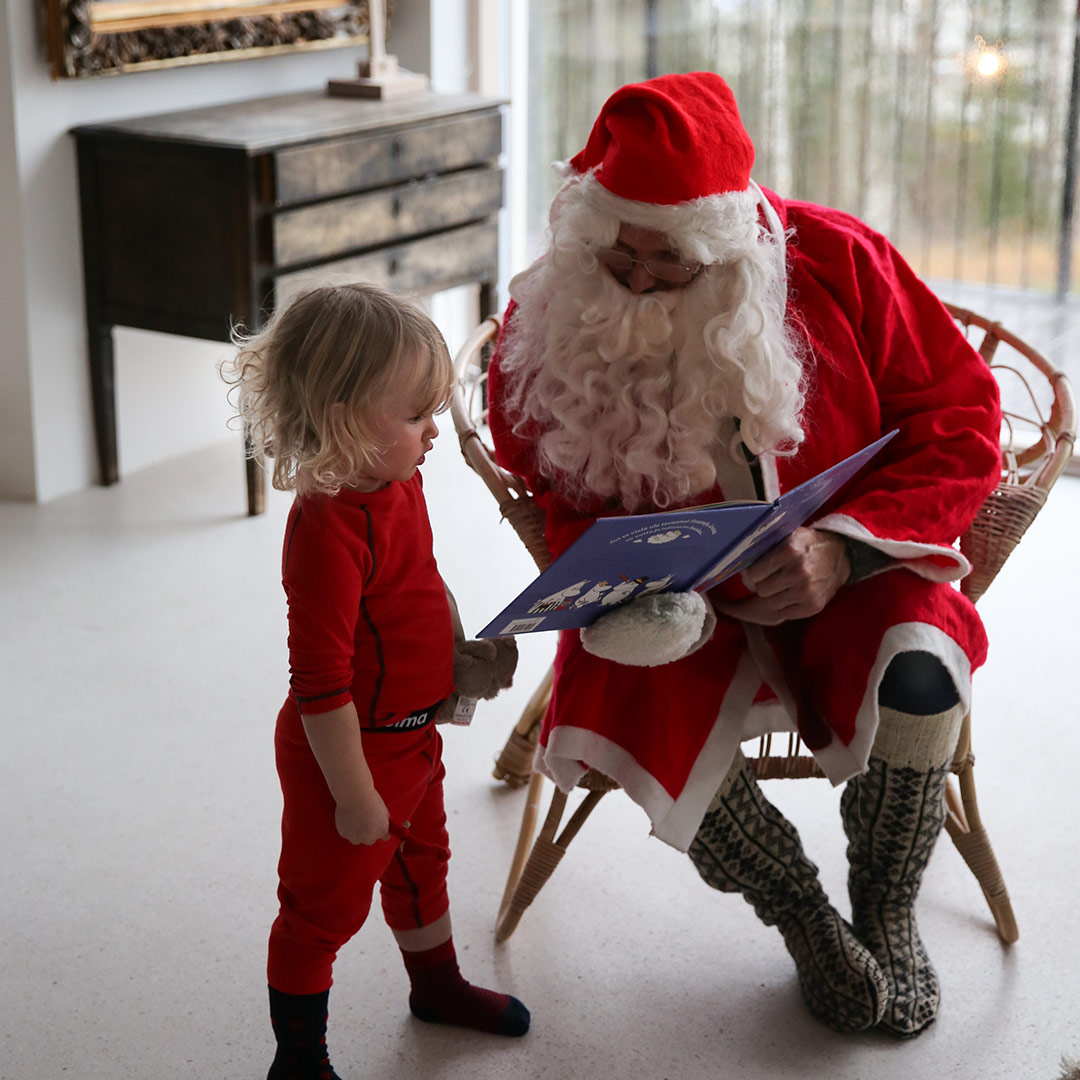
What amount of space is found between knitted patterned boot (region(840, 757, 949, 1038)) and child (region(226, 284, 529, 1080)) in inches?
17.3

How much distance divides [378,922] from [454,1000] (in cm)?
25

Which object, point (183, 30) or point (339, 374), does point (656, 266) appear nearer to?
point (339, 374)

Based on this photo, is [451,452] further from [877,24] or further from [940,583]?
[940,583]

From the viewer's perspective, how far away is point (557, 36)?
4.19 m

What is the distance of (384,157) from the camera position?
10.6 feet

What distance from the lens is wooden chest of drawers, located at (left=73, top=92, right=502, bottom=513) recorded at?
2.97 meters

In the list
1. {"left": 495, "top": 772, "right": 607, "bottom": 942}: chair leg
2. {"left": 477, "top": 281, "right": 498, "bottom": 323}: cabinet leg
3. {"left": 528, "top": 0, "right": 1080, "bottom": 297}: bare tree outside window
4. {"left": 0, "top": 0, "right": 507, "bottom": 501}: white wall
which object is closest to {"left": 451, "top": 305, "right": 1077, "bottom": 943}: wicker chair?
{"left": 495, "top": 772, "right": 607, "bottom": 942}: chair leg

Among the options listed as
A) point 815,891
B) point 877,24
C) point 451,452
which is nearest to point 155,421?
point 451,452

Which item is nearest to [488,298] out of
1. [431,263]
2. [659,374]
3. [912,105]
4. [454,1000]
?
[431,263]

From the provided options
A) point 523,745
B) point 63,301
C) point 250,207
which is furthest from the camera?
point 63,301

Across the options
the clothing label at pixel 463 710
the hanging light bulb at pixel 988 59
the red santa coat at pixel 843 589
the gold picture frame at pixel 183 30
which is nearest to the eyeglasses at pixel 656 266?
the red santa coat at pixel 843 589

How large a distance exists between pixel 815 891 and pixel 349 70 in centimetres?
290

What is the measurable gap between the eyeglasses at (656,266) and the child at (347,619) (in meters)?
0.34

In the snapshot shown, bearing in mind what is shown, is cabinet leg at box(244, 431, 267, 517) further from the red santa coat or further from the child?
the child
